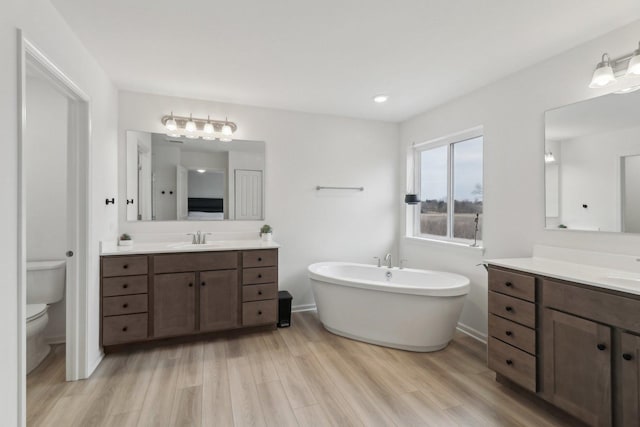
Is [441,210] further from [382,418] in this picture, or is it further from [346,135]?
[382,418]

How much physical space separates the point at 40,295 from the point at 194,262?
49.9 inches

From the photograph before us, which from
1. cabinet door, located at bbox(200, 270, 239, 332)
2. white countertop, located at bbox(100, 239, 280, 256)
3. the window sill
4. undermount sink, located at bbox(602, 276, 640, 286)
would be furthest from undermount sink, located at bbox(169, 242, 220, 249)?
undermount sink, located at bbox(602, 276, 640, 286)

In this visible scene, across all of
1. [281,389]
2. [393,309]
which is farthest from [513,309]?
[281,389]

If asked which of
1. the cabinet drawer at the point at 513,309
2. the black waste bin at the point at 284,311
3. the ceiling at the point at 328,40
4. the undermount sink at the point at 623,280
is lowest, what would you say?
the black waste bin at the point at 284,311

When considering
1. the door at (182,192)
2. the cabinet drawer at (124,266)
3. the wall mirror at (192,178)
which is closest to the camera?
the cabinet drawer at (124,266)

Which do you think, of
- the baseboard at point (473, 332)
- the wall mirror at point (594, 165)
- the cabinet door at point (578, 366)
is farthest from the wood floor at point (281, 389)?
the wall mirror at point (594, 165)

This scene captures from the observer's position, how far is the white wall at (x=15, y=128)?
128 cm

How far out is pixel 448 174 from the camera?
3494 mm

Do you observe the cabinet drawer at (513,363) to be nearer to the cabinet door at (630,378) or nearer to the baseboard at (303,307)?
the cabinet door at (630,378)

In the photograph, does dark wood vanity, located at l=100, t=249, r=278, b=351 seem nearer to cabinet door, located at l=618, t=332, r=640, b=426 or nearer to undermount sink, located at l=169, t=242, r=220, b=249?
undermount sink, located at l=169, t=242, r=220, b=249

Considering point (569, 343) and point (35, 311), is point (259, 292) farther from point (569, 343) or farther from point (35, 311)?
point (569, 343)

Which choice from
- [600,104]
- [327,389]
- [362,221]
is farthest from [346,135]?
[327,389]

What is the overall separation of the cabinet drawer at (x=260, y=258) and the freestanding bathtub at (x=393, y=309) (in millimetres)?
425

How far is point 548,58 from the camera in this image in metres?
2.29
